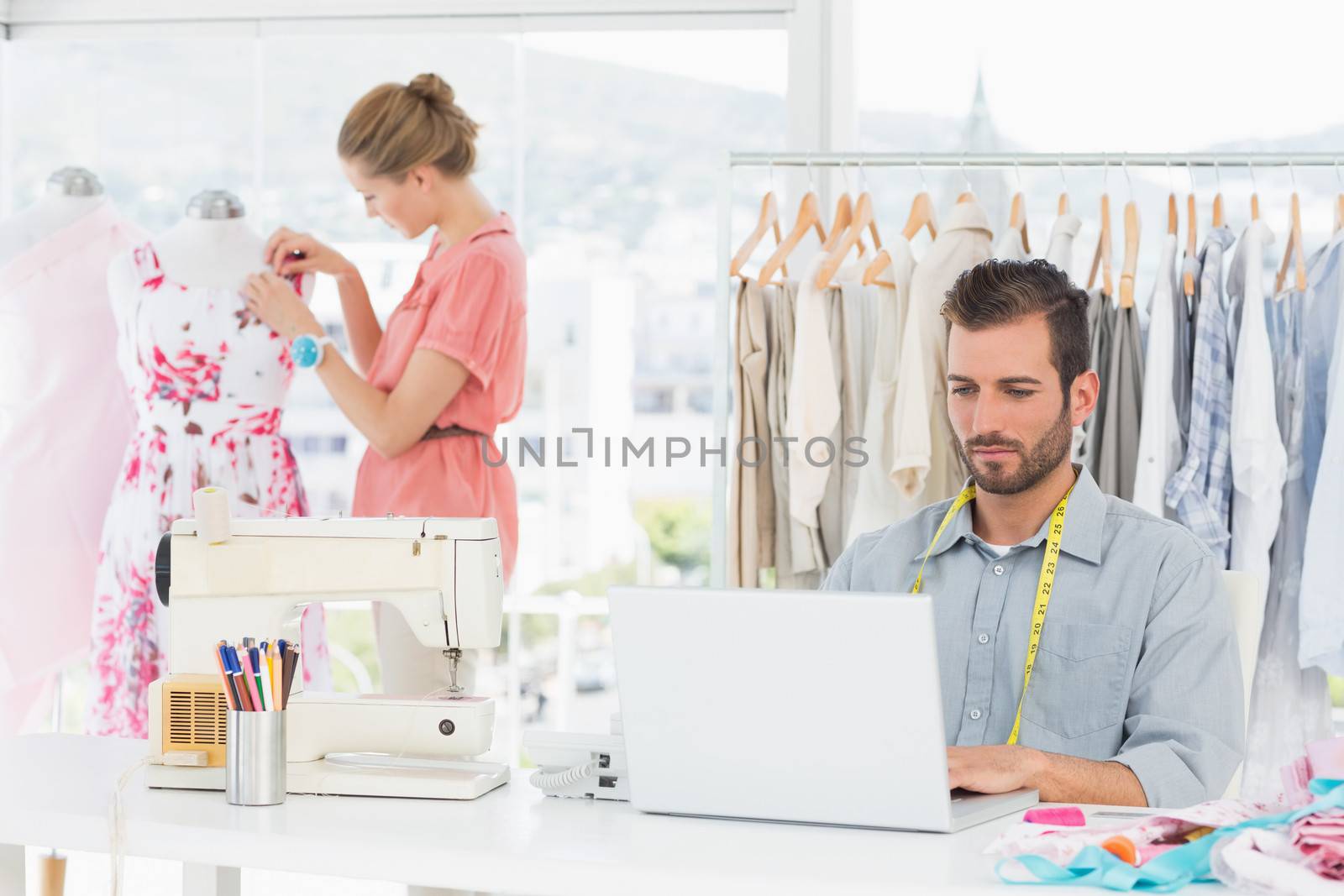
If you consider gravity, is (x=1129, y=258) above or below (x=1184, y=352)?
above

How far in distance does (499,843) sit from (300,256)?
1858mm

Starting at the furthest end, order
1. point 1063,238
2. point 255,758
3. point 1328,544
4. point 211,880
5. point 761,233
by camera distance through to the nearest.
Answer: point 761,233 < point 1063,238 < point 1328,544 < point 211,880 < point 255,758

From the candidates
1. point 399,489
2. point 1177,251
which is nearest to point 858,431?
point 1177,251

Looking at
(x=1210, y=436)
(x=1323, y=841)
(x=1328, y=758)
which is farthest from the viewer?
(x=1210, y=436)

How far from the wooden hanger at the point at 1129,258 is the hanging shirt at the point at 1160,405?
52mm

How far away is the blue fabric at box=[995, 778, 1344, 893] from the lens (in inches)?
44.3

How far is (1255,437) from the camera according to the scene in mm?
2514

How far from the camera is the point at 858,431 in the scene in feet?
9.23

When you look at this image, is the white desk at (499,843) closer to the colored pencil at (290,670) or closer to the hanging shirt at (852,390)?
the colored pencil at (290,670)

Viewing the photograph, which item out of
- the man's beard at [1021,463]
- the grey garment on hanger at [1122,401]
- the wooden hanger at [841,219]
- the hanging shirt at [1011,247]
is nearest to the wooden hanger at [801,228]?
the wooden hanger at [841,219]

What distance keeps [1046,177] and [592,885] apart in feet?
8.44

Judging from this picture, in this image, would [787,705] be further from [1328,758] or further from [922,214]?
[922,214]

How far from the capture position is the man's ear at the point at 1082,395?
1.88 meters

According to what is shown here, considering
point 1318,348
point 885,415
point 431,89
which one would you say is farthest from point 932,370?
point 431,89
